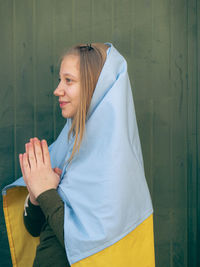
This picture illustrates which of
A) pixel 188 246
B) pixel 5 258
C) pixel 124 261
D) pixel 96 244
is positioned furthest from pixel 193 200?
pixel 5 258

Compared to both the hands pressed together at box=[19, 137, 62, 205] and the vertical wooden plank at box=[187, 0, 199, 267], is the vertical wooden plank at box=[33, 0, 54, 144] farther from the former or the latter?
the vertical wooden plank at box=[187, 0, 199, 267]

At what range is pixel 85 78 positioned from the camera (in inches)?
47.4

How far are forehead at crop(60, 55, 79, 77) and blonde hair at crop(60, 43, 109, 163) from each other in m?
0.02

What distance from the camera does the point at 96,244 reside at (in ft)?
3.47

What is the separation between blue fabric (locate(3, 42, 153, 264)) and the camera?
1067 millimetres

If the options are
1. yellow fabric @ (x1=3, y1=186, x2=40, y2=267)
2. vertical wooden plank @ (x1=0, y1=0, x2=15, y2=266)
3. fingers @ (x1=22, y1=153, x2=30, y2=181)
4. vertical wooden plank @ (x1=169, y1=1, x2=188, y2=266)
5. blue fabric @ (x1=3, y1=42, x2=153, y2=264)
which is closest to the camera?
blue fabric @ (x1=3, y1=42, x2=153, y2=264)

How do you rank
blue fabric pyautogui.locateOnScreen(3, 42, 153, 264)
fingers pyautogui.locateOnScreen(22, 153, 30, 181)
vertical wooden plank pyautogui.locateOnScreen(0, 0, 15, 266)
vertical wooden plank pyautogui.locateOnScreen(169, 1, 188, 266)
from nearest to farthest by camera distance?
blue fabric pyautogui.locateOnScreen(3, 42, 153, 264) < fingers pyautogui.locateOnScreen(22, 153, 30, 181) < vertical wooden plank pyautogui.locateOnScreen(0, 0, 15, 266) < vertical wooden plank pyautogui.locateOnScreen(169, 1, 188, 266)

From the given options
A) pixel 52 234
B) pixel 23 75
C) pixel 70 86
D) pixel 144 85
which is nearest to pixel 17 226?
pixel 52 234

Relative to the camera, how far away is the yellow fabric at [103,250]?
3.57ft

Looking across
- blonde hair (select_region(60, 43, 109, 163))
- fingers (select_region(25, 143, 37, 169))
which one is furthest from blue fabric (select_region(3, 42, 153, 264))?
fingers (select_region(25, 143, 37, 169))

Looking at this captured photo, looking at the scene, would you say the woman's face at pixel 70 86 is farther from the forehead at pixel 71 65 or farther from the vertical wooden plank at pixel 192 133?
the vertical wooden plank at pixel 192 133

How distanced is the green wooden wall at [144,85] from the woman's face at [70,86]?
25.9 inches

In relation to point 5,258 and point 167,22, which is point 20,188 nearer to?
point 5,258

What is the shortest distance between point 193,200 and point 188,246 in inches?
12.1
